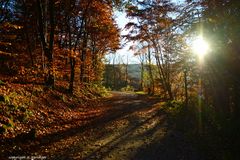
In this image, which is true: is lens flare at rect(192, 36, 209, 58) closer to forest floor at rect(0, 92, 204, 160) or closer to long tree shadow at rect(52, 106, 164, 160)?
forest floor at rect(0, 92, 204, 160)

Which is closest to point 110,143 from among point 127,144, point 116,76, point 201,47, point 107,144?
point 107,144

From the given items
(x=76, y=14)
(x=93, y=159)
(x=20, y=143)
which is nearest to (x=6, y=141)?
(x=20, y=143)

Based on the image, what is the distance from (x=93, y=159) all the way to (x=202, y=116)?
6.13 meters

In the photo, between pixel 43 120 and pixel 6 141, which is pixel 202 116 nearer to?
pixel 43 120

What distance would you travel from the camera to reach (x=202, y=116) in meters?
11.4

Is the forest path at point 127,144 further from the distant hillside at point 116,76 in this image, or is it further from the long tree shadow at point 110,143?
the distant hillside at point 116,76

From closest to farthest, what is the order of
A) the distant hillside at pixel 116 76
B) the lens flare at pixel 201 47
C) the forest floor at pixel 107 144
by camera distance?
1. the forest floor at pixel 107 144
2. the lens flare at pixel 201 47
3. the distant hillside at pixel 116 76

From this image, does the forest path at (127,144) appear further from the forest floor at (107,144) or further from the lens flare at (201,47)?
the lens flare at (201,47)

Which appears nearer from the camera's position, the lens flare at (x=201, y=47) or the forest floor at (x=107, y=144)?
the forest floor at (x=107, y=144)

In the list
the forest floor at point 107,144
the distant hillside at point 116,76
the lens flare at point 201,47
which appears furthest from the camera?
the distant hillside at point 116,76

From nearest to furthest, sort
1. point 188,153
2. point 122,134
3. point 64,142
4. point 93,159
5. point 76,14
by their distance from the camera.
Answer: point 93,159 → point 188,153 → point 64,142 → point 122,134 → point 76,14

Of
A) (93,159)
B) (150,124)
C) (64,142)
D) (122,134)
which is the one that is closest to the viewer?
(93,159)

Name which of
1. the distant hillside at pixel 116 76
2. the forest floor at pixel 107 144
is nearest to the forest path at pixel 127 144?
the forest floor at pixel 107 144

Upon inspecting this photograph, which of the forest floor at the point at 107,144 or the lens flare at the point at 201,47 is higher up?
the lens flare at the point at 201,47
